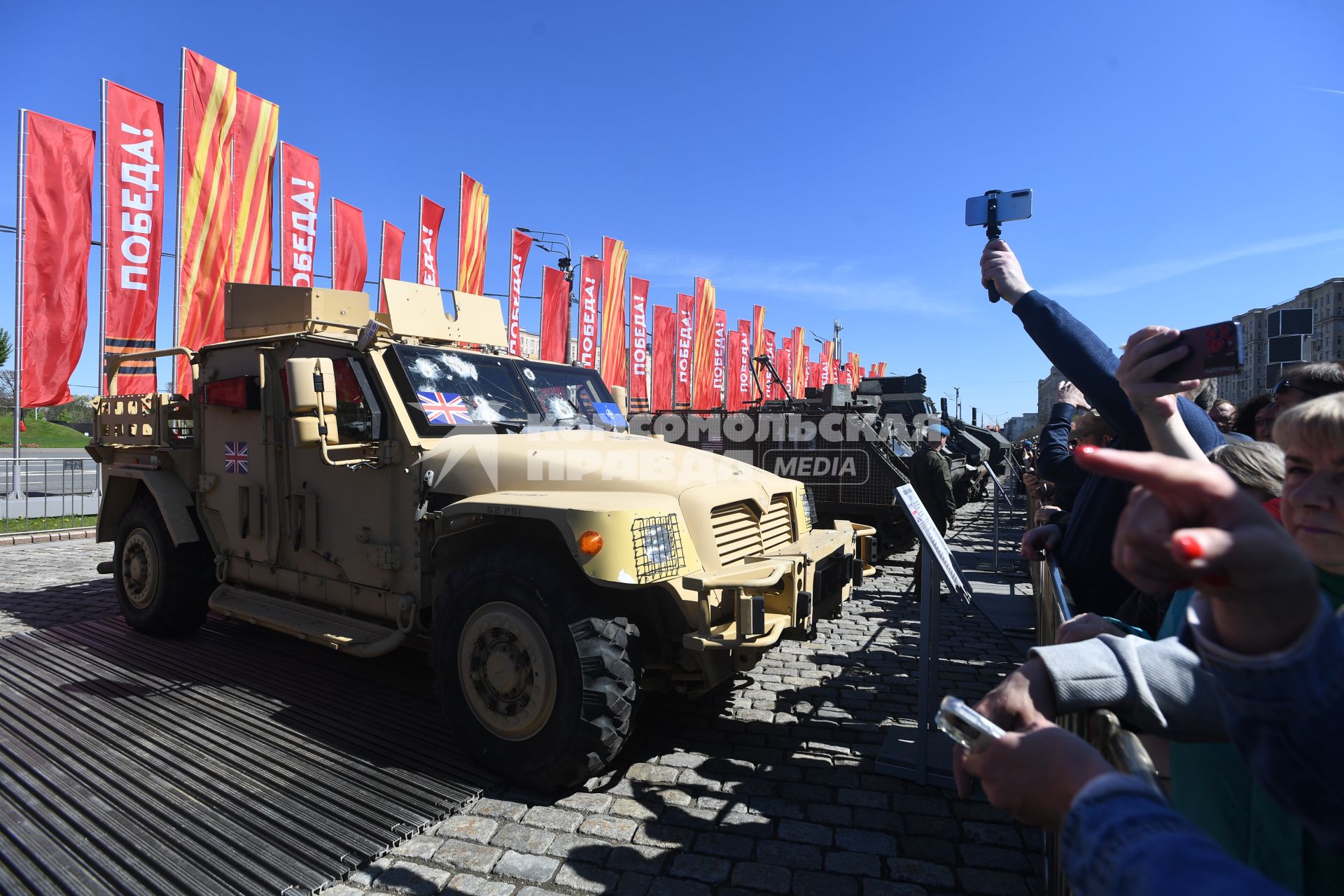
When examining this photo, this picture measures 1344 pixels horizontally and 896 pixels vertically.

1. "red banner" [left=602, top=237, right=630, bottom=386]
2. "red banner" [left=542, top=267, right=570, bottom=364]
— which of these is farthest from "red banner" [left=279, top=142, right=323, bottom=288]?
"red banner" [left=602, top=237, right=630, bottom=386]

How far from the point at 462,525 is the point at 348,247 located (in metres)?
12.0

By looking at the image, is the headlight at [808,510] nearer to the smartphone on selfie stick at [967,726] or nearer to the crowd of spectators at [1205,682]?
the crowd of spectators at [1205,682]

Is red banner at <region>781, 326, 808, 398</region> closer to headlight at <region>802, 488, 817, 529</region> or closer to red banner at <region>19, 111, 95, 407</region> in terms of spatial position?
red banner at <region>19, 111, 95, 407</region>

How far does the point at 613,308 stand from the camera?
791 inches

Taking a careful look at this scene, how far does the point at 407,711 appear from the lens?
4.27 metres

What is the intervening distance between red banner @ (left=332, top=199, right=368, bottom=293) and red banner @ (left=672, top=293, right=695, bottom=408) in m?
11.3

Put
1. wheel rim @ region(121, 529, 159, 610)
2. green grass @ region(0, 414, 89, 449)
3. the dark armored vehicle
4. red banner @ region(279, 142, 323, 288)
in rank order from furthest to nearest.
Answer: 1. green grass @ region(0, 414, 89, 449)
2. the dark armored vehicle
3. red banner @ region(279, 142, 323, 288)
4. wheel rim @ region(121, 529, 159, 610)

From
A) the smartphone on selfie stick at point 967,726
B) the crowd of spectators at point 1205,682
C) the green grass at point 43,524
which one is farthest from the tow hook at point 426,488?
the green grass at point 43,524

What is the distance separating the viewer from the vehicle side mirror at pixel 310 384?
3.81m

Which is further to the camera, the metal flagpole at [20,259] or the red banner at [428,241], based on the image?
the red banner at [428,241]

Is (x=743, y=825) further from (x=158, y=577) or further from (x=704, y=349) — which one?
(x=704, y=349)

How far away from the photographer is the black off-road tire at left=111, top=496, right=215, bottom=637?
5492 millimetres

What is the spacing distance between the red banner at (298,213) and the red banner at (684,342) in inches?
492

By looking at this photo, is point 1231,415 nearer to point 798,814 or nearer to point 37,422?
point 798,814
